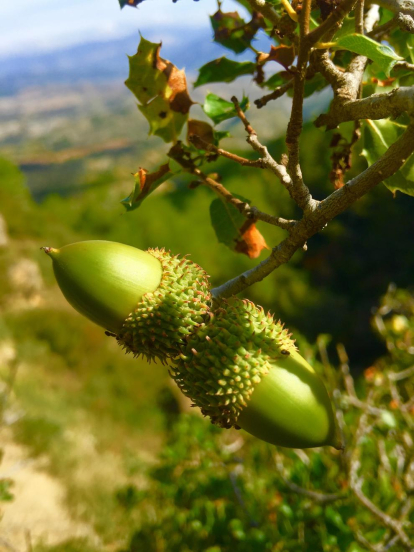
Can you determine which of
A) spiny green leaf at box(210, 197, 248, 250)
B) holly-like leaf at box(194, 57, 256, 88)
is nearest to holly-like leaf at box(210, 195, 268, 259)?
spiny green leaf at box(210, 197, 248, 250)

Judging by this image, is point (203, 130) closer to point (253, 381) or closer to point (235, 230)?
point (235, 230)

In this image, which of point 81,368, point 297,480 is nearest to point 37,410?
point 81,368

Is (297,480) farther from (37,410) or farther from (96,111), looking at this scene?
(96,111)

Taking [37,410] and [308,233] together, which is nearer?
[308,233]

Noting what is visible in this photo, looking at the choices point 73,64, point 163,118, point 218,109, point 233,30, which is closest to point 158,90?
point 163,118

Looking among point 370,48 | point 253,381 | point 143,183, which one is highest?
point 370,48

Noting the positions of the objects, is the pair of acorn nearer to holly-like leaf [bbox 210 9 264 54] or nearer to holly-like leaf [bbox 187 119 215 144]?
holly-like leaf [bbox 187 119 215 144]

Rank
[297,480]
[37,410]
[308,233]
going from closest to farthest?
[308,233] < [297,480] < [37,410]
